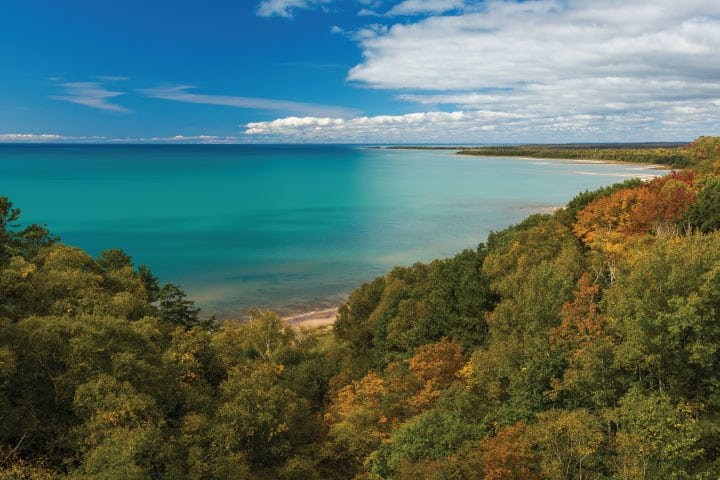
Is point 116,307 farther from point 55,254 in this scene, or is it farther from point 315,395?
point 315,395

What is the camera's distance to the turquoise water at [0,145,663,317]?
2505 inches

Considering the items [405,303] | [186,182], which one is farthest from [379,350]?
[186,182]

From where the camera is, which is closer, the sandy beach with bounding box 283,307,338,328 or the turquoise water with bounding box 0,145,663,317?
the sandy beach with bounding box 283,307,338,328

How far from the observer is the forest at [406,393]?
16297 mm

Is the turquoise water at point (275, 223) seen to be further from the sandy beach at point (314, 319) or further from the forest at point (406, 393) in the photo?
the forest at point (406, 393)

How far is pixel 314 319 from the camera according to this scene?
5028 cm

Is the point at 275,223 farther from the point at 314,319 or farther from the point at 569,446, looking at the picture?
the point at 569,446

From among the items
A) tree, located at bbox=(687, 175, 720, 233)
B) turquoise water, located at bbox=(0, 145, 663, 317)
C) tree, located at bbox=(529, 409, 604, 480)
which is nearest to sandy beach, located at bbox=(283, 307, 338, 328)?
turquoise water, located at bbox=(0, 145, 663, 317)

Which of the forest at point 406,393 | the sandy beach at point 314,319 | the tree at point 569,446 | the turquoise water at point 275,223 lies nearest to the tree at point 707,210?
the forest at point 406,393

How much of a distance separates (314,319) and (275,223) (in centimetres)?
5508

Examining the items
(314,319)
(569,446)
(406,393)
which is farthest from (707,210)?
(314,319)

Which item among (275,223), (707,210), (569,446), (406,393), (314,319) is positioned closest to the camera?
(569,446)

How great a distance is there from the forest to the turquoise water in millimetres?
27234

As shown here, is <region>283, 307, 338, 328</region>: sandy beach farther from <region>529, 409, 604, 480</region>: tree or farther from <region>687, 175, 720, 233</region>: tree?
<region>687, 175, 720, 233</region>: tree
